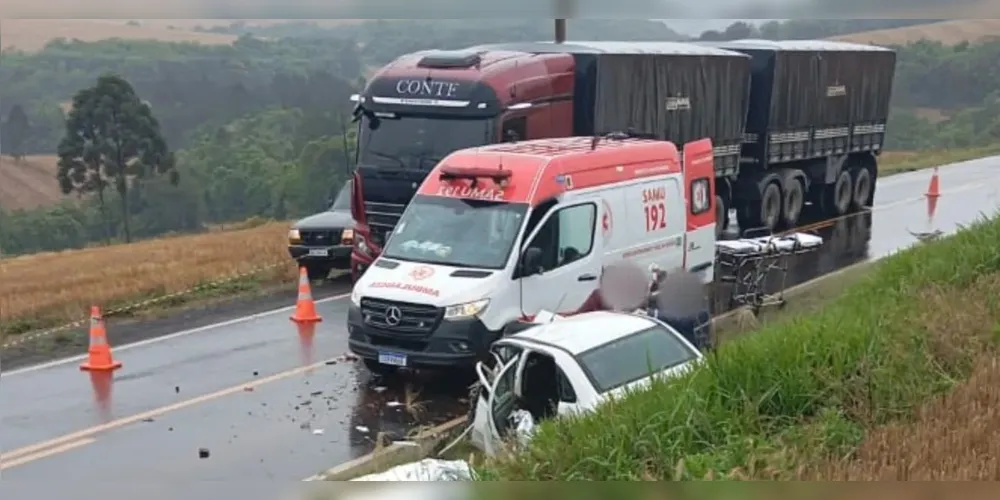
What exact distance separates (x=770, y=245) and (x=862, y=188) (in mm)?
5064

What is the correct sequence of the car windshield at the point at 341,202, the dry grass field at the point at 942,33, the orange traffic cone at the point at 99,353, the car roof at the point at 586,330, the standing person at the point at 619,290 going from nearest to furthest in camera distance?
the dry grass field at the point at 942,33 < the car roof at the point at 586,330 < the standing person at the point at 619,290 < the orange traffic cone at the point at 99,353 < the car windshield at the point at 341,202

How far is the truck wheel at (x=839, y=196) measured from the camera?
1770cm

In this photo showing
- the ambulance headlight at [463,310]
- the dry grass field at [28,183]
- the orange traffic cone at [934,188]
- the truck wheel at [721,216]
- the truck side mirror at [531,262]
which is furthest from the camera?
the truck wheel at [721,216]

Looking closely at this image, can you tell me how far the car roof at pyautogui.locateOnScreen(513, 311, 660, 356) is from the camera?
7.71 m

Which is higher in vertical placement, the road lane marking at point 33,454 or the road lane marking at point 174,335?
the road lane marking at point 33,454

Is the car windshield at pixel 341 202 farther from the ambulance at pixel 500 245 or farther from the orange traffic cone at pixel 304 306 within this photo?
the ambulance at pixel 500 245

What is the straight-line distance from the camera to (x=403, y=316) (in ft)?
31.5

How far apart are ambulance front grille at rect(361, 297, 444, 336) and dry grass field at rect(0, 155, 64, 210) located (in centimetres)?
259

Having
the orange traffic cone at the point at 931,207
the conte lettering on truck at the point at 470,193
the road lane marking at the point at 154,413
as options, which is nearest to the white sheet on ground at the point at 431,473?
the road lane marking at the point at 154,413

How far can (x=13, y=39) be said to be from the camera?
4.62 metres

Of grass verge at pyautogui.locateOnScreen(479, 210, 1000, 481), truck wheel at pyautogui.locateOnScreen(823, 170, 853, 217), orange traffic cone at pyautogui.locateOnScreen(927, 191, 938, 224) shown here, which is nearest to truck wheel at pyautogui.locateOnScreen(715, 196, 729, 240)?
truck wheel at pyautogui.locateOnScreen(823, 170, 853, 217)

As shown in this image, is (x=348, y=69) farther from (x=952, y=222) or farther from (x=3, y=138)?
(x=952, y=222)

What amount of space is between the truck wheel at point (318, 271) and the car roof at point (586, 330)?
24.3 ft

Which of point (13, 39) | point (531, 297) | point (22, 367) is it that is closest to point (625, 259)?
point (531, 297)
